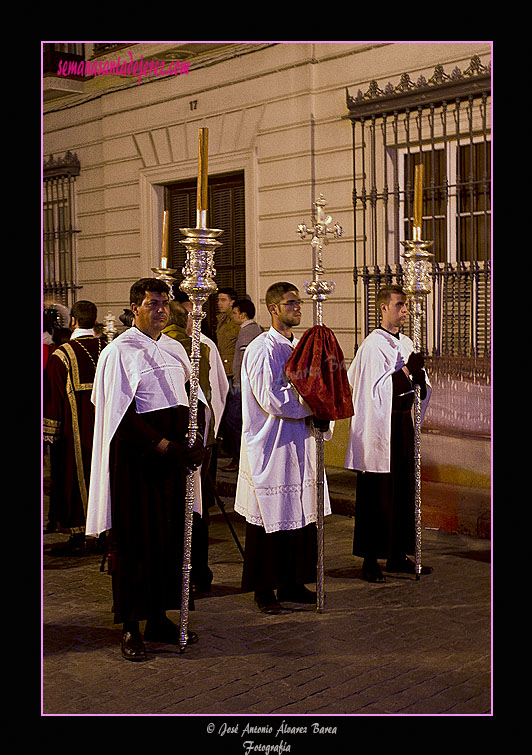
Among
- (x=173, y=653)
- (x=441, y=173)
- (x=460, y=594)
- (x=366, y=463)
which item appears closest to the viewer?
(x=173, y=653)

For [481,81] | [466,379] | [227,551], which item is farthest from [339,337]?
[227,551]

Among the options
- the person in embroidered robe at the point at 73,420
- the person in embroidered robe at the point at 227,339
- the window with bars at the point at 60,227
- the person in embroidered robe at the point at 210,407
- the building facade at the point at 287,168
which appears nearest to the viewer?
the person in embroidered robe at the point at 210,407

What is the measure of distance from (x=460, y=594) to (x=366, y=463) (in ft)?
3.52

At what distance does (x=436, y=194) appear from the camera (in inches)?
390

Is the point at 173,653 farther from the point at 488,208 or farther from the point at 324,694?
the point at 488,208

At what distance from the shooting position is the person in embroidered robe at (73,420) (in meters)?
7.51

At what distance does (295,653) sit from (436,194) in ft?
19.3

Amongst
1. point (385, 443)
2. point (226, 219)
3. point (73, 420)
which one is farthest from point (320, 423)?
point (226, 219)

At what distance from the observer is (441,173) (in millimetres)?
9945

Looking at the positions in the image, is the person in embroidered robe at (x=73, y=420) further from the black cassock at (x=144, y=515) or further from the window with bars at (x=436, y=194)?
the window with bars at (x=436, y=194)

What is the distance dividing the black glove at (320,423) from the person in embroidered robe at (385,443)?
0.82 m

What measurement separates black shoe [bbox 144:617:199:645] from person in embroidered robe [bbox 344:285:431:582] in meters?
1.67

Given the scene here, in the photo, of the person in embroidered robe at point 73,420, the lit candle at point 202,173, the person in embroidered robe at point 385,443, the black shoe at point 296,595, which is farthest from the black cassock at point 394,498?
the lit candle at point 202,173

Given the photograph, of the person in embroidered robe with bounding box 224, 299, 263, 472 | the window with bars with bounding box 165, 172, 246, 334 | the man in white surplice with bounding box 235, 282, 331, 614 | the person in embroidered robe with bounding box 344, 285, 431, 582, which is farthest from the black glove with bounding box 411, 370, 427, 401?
the window with bars with bounding box 165, 172, 246, 334
